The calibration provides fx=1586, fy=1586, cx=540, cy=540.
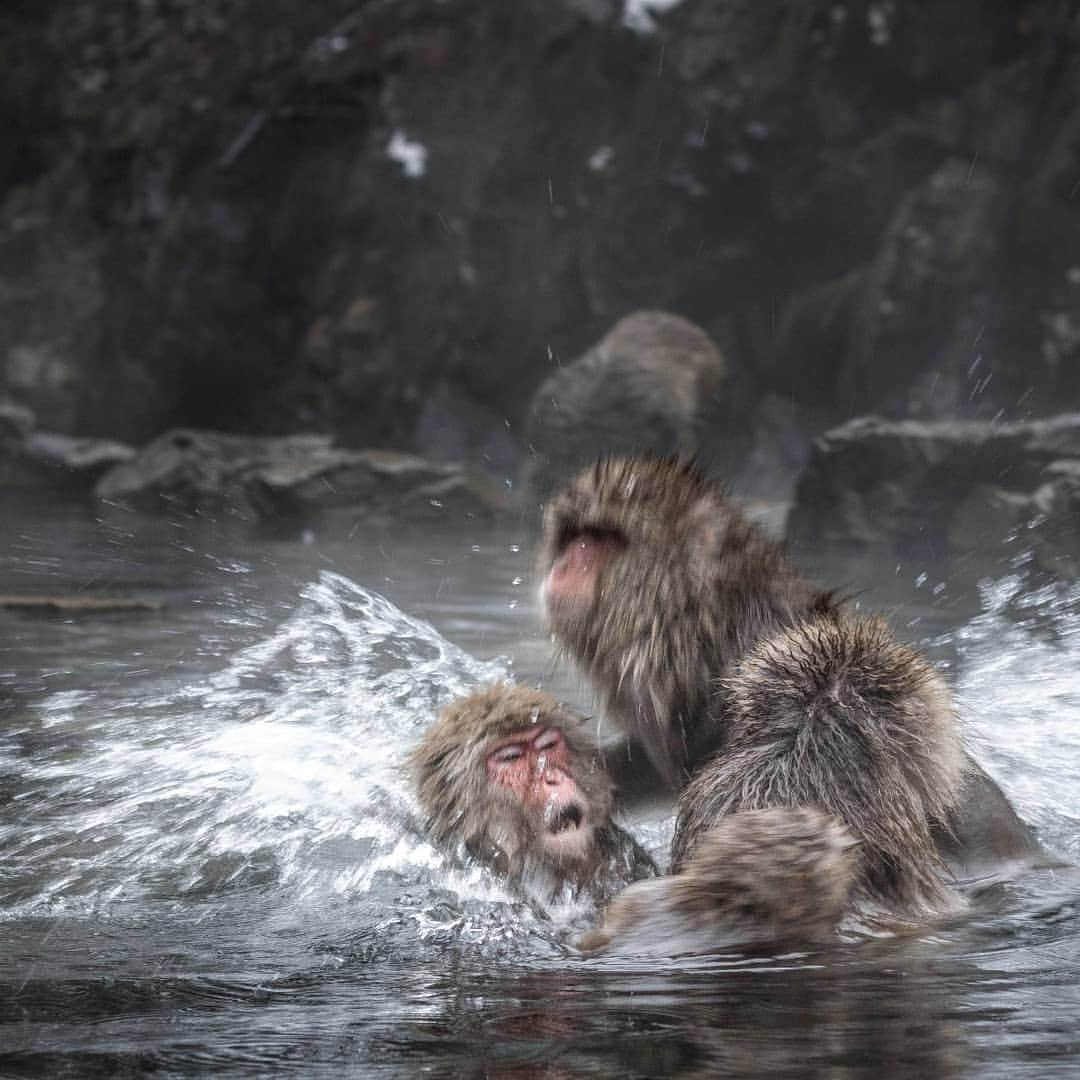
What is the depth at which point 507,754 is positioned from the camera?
2891mm

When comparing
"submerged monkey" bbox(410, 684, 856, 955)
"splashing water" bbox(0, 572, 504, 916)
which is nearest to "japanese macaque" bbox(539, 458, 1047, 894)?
"submerged monkey" bbox(410, 684, 856, 955)

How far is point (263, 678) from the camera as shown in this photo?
4641 millimetres

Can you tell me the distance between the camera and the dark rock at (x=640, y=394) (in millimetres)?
10086

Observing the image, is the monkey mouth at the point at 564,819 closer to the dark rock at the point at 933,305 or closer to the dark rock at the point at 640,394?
the dark rock at the point at 640,394

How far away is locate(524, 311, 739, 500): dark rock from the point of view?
1009 centimetres

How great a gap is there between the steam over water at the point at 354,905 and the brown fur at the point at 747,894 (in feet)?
0.28

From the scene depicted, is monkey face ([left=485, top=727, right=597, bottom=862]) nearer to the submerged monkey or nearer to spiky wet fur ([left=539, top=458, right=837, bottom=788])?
the submerged monkey

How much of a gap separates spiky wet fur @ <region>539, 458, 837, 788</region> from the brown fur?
445 mm

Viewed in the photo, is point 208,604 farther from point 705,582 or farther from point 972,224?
point 972,224

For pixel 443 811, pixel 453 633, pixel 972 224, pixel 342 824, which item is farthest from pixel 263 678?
pixel 972 224

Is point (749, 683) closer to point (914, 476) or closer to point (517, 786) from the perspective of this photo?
point (517, 786)

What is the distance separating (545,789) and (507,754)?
0.10m

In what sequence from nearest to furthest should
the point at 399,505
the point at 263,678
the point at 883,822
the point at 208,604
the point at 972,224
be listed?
1. the point at 883,822
2. the point at 263,678
3. the point at 208,604
4. the point at 399,505
5. the point at 972,224

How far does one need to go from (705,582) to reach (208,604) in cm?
373
